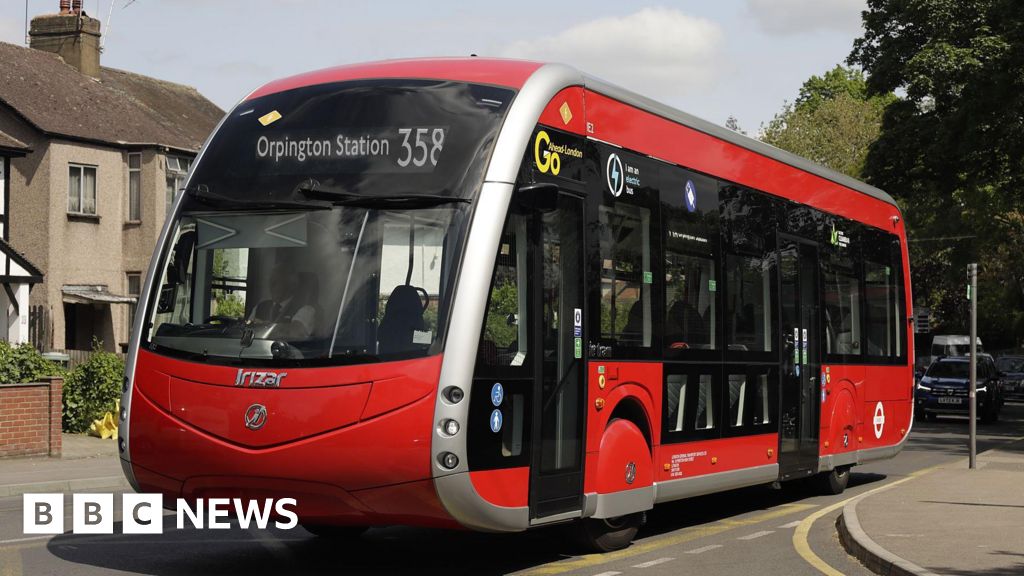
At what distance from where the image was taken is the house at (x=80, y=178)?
40438mm

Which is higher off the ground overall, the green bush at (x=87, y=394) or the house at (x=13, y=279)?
the house at (x=13, y=279)

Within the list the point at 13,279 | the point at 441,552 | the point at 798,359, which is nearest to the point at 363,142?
the point at 441,552

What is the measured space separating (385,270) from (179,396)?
5.38ft

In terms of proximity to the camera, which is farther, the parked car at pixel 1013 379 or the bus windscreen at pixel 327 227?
the parked car at pixel 1013 379

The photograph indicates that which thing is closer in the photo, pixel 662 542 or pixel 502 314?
pixel 502 314

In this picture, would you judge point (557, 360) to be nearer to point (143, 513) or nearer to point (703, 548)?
point (703, 548)

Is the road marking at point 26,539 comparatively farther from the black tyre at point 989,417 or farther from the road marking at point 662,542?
the black tyre at point 989,417

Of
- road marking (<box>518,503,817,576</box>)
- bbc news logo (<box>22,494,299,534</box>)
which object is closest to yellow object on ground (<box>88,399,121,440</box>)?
bbc news logo (<box>22,494,299,534</box>)

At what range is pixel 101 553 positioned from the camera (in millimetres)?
10977

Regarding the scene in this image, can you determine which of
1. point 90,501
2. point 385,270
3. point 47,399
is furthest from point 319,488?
point 47,399

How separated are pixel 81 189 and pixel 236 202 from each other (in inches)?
1316

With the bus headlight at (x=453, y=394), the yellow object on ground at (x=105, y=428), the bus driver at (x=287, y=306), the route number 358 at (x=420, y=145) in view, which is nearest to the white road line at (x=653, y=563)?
the bus headlight at (x=453, y=394)

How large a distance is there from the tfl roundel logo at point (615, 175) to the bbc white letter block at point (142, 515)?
4.42 meters

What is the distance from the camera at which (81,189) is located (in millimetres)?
41375
